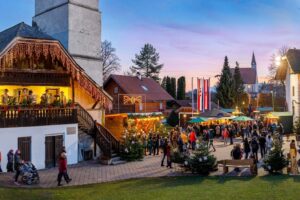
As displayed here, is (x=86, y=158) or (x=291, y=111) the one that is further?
(x=291, y=111)

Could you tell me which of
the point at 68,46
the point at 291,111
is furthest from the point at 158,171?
the point at 291,111

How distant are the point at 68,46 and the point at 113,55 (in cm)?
3498

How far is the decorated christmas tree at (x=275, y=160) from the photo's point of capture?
18.0 metres

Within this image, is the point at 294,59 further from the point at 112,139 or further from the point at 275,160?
the point at 275,160

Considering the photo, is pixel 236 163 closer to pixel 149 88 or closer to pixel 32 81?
pixel 32 81

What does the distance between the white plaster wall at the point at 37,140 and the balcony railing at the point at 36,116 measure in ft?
0.95

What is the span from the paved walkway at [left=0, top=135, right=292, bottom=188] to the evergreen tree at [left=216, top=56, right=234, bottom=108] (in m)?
39.8

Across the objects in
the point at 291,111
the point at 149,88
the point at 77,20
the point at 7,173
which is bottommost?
the point at 7,173

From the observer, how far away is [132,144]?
79.9 feet

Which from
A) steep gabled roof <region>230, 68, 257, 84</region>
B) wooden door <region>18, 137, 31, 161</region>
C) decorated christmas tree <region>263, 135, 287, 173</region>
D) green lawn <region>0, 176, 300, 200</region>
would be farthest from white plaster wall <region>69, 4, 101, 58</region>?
steep gabled roof <region>230, 68, 257, 84</region>

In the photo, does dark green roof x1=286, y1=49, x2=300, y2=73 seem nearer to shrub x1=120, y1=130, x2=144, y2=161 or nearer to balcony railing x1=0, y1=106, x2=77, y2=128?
shrub x1=120, y1=130, x2=144, y2=161

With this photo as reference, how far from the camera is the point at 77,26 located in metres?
32.4

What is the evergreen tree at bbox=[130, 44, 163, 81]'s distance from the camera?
8612cm

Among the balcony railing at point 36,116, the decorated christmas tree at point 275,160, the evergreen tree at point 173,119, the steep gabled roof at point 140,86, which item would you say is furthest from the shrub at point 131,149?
the evergreen tree at point 173,119
